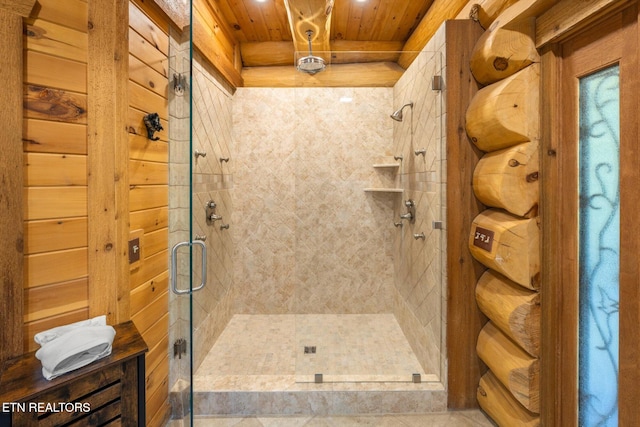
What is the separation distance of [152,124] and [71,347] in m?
1.07

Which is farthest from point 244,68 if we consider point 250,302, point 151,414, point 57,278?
point 151,414

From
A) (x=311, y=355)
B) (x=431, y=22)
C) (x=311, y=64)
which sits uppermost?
(x=431, y=22)

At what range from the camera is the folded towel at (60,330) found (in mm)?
1253

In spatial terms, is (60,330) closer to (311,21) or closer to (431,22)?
(311,21)

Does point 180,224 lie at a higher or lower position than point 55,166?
lower

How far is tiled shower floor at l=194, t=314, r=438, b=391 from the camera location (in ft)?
7.02

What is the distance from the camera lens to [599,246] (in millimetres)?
1421

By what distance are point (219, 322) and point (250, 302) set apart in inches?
19.2

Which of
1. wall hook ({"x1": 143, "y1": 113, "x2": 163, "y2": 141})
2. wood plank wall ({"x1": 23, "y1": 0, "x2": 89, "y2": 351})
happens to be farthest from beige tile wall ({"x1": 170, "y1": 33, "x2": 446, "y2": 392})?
wood plank wall ({"x1": 23, "y1": 0, "x2": 89, "y2": 351})

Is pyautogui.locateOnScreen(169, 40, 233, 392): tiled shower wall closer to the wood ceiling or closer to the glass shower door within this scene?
the glass shower door

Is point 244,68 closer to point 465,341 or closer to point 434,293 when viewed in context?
point 434,293

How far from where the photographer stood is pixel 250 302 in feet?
10.7

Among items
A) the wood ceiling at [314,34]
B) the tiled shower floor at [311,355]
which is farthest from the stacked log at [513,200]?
the wood ceiling at [314,34]

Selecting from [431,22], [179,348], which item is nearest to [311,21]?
[431,22]
